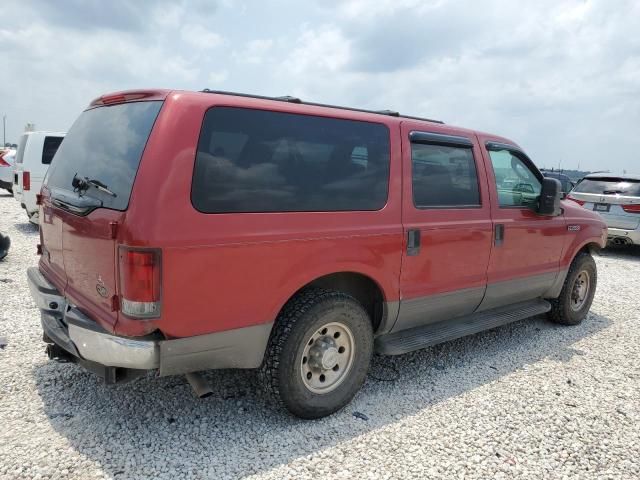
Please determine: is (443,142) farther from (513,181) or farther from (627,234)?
(627,234)

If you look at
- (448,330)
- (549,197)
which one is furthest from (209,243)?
(549,197)

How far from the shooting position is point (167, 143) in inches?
101

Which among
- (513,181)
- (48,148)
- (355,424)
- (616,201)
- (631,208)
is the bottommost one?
(355,424)

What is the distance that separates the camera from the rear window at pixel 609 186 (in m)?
9.96

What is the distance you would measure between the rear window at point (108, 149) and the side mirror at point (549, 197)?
345 cm

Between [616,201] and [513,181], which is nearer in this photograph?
[513,181]

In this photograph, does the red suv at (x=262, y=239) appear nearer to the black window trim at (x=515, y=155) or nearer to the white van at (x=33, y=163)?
the black window trim at (x=515, y=155)

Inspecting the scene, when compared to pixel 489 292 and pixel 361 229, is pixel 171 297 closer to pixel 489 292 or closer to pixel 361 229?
pixel 361 229

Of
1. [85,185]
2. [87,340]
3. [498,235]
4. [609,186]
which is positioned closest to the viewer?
[87,340]

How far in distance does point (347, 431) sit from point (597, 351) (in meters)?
2.99

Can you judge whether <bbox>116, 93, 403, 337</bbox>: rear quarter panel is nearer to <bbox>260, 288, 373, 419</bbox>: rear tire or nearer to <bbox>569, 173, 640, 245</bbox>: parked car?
<bbox>260, 288, 373, 419</bbox>: rear tire

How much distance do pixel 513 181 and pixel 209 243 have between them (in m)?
3.11

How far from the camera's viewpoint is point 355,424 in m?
3.24

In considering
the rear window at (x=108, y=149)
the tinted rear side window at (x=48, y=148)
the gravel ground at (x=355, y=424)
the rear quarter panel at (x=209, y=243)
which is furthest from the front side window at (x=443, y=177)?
the tinted rear side window at (x=48, y=148)
